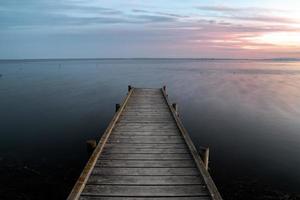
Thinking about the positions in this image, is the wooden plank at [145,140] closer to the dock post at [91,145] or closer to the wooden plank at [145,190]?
the dock post at [91,145]

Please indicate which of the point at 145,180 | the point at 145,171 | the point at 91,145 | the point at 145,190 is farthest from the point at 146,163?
the point at 91,145

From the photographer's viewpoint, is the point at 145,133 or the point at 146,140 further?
the point at 145,133

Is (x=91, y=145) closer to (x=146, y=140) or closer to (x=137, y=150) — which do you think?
(x=137, y=150)

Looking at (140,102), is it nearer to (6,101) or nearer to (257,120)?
(257,120)

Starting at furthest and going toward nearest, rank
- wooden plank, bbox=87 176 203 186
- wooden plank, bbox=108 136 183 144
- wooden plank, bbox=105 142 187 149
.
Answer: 1. wooden plank, bbox=108 136 183 144
2. wooden plank, bbox=105 142 187 149
3. wooden plank, bbox=87 176 203 186

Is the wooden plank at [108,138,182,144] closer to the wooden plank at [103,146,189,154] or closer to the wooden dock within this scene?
the wooden dock

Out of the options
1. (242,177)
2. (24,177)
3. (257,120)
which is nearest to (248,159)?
(242,177)

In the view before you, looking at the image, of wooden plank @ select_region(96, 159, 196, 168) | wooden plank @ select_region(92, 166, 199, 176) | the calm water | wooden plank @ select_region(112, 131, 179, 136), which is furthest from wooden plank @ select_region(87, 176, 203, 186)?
the calm water

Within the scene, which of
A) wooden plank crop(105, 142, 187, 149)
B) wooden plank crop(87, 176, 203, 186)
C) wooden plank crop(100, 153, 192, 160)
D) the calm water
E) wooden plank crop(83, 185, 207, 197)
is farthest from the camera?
the calm water

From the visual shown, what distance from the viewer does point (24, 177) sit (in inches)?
453

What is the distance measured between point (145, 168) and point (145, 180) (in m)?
0.66

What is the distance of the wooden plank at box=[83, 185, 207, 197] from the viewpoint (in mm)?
5941

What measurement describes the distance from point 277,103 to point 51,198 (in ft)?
83.4

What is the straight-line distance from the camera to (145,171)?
699 centimetres
